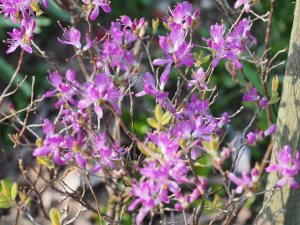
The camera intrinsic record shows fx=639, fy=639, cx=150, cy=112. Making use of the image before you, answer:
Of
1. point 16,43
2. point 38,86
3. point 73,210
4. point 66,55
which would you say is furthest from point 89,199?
point 16,43

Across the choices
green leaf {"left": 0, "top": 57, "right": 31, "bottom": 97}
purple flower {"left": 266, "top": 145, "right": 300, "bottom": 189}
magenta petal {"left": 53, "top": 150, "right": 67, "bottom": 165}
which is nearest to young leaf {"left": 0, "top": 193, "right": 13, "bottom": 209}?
magenta petal {"left": 53, "top": 150, "right": 67, "bottom": 165}

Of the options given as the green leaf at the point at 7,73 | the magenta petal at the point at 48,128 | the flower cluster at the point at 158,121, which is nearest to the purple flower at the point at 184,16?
the flower cluster at the point at 158,121

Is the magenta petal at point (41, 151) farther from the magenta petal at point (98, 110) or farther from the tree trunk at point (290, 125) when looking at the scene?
the tree trunk at point (290, 125)

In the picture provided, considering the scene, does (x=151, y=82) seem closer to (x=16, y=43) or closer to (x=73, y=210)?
(x=16, y=43)

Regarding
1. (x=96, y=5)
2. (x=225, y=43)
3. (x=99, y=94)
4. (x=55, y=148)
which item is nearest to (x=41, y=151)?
(x=55, y=148)

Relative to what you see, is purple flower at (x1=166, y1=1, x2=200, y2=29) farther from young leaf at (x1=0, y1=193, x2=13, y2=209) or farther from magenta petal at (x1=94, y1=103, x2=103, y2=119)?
young leaf at (x1=0, y1=193, x2=13, y2=209)

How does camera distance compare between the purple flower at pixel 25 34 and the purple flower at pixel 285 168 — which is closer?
the purple flower at pixel 285 168

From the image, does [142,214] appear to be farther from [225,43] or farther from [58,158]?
[225,43]

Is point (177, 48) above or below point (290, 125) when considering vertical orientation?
above
